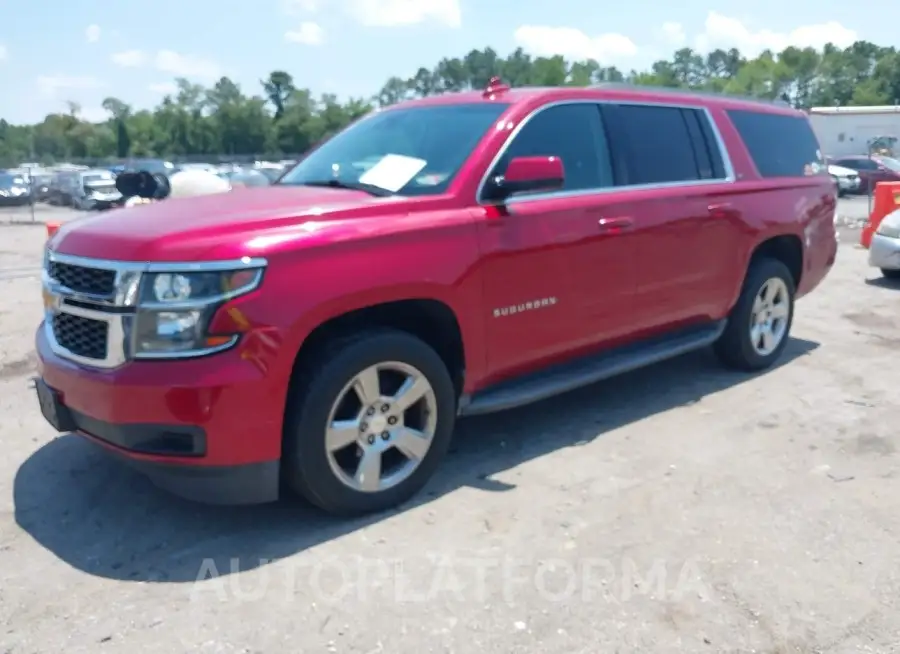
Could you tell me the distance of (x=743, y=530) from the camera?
3.91m

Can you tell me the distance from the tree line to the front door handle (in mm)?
74687

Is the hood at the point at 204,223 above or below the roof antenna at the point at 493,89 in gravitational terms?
below

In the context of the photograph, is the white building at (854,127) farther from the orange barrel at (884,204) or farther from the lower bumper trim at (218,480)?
the lower bumper trim at (218,480)

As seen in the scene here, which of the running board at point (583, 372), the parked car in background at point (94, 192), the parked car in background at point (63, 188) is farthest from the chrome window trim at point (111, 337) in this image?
the parked car in background at point (63, 188)

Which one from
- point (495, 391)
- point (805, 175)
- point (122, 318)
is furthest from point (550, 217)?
point (805, 175)

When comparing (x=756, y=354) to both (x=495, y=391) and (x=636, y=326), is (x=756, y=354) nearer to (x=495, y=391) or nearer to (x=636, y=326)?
(x=636, y=326)

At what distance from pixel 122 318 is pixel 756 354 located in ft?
14.6

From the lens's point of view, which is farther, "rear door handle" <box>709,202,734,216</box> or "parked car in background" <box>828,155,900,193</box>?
"parked car in background" <box>828,155,900,193</box>

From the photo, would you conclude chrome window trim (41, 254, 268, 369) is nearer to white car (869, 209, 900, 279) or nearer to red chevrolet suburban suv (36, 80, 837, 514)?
red chevrolet suburban suv (36, 80, 837, 514)

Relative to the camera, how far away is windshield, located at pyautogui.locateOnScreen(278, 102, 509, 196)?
14.6 feet

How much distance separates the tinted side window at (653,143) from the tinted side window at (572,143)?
5.3 inches

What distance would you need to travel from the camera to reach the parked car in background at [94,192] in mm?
31578

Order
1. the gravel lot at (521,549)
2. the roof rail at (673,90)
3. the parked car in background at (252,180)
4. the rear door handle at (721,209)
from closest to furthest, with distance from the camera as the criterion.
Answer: the gravel lot at (521,549) < the roof rail at (673,90) < the rear door handle at (721,209) < the parked car in background at (252,180)

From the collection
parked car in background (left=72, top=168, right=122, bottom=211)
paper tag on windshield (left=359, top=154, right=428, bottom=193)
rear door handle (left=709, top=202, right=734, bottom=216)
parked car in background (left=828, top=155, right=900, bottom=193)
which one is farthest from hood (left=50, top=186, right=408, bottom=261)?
parked car in background (left=828, top=155, right=900, bottom=193)
